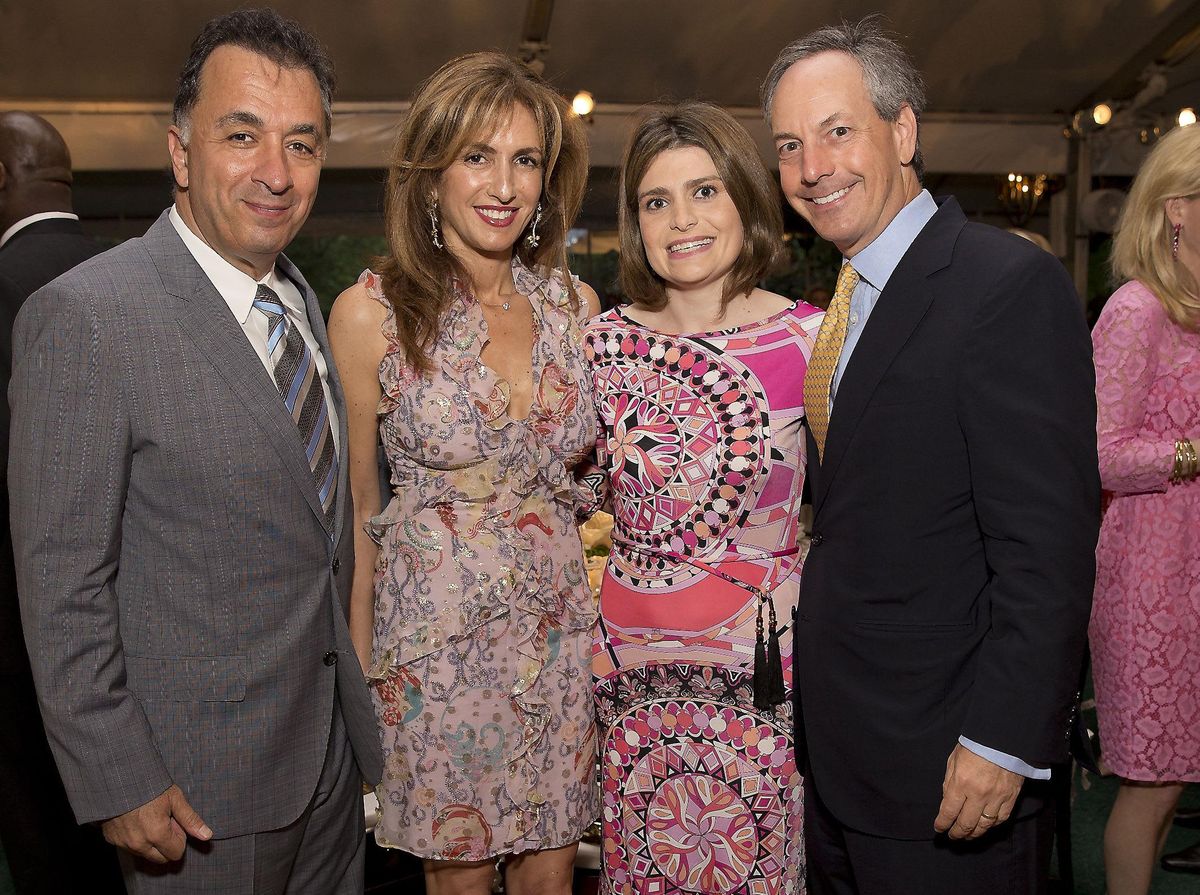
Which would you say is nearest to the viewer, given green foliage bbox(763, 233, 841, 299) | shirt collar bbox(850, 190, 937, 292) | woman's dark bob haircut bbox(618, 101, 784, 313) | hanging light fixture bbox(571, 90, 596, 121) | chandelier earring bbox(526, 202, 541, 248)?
shirt collar bbox(850, 190, 937, 292)

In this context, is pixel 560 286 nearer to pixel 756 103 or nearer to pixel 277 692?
pixel 277 692

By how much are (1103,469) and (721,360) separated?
3.42 ft

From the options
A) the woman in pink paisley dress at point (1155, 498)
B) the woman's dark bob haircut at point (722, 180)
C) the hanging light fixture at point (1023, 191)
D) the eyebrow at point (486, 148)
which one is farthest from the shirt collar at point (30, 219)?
the hanging light fixture at point (1023, 191)

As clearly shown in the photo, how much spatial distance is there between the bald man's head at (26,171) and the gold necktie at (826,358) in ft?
7.57

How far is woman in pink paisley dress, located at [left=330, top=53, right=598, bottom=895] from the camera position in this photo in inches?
83.1

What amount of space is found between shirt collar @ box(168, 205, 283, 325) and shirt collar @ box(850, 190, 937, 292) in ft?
3.48

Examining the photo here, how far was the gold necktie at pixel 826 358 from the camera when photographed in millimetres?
1888

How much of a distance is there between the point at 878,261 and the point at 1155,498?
4.23 feet

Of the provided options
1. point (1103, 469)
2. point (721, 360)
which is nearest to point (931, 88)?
point (1103, 469)

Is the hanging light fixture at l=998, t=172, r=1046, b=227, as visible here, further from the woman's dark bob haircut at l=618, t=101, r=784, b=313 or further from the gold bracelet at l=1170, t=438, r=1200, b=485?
the woman's dark bob haircut at l=618, t=101, r=784, b=313

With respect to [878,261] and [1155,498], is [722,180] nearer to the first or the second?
[878,261]

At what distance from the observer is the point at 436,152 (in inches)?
86.2

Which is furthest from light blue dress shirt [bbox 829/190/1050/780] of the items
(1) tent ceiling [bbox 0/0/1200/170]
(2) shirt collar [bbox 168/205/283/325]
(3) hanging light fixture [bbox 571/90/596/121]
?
(3) hanging light fixture [bbox 571/90/596/121]

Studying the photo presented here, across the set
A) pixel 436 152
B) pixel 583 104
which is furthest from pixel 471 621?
pixel 583 104
